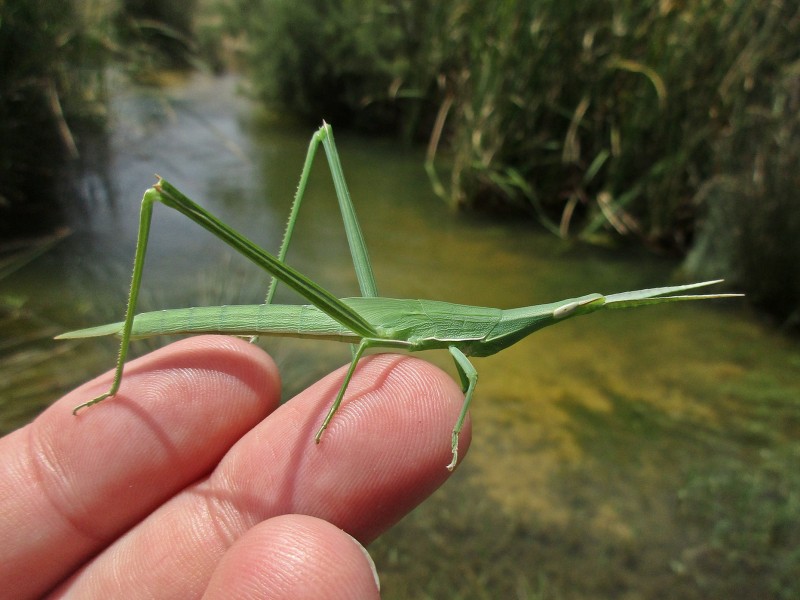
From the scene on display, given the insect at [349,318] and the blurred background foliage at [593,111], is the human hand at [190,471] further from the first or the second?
the blurred background foliage at [593,111]

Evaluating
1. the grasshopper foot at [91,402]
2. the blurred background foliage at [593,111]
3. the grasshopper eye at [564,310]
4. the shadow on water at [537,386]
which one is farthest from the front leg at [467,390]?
the blurred background foliage at [593,111]

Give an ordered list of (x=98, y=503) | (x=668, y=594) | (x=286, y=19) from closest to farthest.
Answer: (x=98, y=503) < (x=668, y=594) < (x=286, y=19)

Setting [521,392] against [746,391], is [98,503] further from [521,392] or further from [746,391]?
[746,391]

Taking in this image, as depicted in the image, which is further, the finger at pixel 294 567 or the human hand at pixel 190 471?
the human hand at pixel 190 471

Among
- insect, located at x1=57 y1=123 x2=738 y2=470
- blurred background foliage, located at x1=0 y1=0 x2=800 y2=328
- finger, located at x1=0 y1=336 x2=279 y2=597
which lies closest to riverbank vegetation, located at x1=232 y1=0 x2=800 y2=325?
blurred background foliage, located at x1=0 y1=0 x2=800 y2=328

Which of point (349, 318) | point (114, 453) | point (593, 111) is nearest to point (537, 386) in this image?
point (349, 318)

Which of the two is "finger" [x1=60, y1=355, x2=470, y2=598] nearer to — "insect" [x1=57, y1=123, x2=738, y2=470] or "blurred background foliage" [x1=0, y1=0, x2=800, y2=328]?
"insect" [x1=57, y1=123, x2=738, y2=470]

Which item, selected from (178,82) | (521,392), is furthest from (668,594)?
(178,82)

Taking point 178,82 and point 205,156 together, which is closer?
point 205,156
